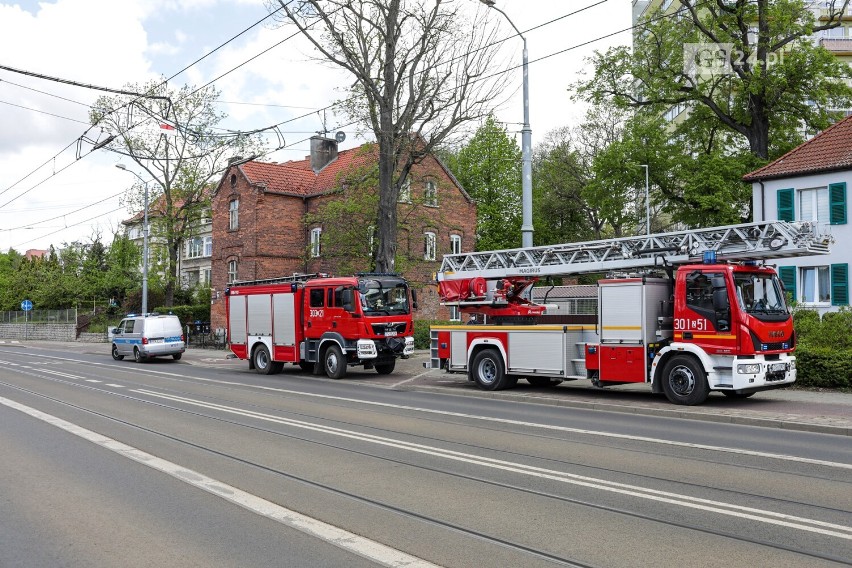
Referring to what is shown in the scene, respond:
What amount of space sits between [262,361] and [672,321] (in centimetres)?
1404

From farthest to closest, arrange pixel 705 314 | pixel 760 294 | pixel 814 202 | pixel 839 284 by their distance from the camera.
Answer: pixel 814 202 → pixel 839 284 → pixel 760 294 → pixel 705 314

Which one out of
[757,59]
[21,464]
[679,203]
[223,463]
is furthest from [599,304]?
[679,203]

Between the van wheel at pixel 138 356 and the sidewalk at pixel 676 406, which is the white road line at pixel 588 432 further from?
the van wheel at pixel 138 356

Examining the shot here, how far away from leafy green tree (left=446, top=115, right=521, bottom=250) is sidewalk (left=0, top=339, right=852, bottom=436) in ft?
129

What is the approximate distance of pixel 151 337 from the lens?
30.9 meters

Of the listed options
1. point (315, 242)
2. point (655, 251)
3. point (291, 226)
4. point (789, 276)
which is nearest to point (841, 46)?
point (789, 276)

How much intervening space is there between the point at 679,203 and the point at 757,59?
7.75 metres

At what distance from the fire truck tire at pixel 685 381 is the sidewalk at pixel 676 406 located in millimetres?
199

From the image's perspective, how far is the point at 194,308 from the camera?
149ft

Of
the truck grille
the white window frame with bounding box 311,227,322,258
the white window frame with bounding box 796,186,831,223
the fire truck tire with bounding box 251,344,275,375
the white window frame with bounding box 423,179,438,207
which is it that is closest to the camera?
the truck grille

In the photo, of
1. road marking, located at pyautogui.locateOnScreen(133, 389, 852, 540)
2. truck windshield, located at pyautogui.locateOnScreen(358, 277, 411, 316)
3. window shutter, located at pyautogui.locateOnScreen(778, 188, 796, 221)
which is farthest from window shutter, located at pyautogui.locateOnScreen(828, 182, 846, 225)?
road marking, located at pyautogui.locateOnScreen(133, 389, 852, 540)

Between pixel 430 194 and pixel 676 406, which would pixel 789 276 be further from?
pixel 430 194

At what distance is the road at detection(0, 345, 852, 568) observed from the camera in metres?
5.50

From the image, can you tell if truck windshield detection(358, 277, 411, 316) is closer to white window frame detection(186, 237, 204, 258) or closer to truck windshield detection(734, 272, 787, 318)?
truck windshield detection(734, 272, 787, 318)
